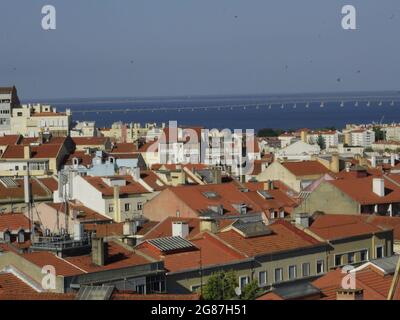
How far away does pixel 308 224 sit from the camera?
1046 inches

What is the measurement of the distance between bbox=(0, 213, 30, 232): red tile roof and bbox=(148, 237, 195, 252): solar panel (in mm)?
5842

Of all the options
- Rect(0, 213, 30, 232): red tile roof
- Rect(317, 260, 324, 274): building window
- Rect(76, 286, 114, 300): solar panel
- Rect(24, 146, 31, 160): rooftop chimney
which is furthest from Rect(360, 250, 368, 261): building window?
Rect(24, 146, 31, 160): rooftop chimney

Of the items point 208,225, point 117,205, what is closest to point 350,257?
point 208,225

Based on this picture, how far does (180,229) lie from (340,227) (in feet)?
12.2

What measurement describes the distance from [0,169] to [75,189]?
20.2 m

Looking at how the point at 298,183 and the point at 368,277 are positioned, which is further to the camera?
the point at 298,183

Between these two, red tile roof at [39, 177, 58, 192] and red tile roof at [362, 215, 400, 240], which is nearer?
red tile roof at [362, 215, 400, 240]

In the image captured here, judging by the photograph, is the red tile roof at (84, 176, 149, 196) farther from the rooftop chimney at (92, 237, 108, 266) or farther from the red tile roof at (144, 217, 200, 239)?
the rooftop chimney at (92, 237, 108, 266)

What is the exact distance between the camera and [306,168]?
42.5 metres

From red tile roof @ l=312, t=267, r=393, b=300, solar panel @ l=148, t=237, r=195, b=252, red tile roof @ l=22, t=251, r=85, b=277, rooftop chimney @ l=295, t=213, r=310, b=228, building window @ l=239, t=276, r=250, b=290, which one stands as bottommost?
building window @ l=239, t=276, r=250, b=290

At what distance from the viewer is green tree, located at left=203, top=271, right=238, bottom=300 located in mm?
18250

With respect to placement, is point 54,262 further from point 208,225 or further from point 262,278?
point 208,225
